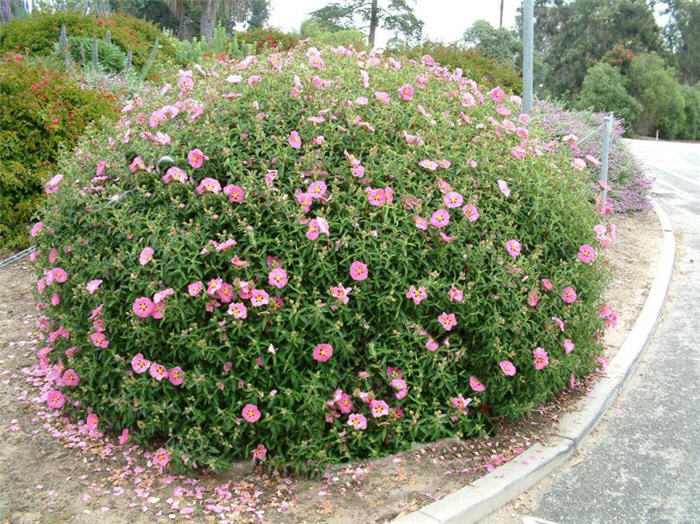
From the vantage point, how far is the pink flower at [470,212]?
363cm

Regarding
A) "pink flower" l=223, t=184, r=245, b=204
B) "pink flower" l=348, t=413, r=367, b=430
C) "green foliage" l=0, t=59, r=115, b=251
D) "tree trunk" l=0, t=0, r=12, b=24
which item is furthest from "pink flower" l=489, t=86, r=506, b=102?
"tree trunk" l=0, t=0, r=12, b=24

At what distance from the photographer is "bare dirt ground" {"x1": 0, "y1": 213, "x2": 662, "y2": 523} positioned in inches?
119

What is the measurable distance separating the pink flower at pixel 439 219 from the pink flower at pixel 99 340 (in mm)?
1781

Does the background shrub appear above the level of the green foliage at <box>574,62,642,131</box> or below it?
below

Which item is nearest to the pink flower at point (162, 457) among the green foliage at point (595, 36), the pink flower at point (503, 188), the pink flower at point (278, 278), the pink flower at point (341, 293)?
the pink flower at point (278, 278)

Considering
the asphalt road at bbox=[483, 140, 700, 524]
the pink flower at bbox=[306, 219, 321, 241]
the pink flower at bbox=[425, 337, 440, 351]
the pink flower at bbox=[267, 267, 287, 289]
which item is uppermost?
the pink flower at bbox=[306, 219, 321, 241]

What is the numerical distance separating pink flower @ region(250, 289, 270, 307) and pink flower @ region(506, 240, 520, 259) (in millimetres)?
1393

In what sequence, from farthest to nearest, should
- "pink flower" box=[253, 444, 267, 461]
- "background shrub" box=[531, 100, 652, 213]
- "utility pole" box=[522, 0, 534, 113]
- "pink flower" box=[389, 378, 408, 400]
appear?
"background shrub" box=[531, 100, 652, 213], "utility pole" box=[522, 0, 534, 113], "pink flower" box=[389, 378, 408, 400], "pink flower" box=[253, 444, 267, 461]

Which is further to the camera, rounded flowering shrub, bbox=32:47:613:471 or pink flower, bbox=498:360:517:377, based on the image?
pink flower, bbox=498:360:517:377

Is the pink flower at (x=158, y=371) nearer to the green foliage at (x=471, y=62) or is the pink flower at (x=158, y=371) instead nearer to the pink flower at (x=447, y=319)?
the pink flower at (x=447, y=319)

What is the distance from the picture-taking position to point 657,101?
35719 mm

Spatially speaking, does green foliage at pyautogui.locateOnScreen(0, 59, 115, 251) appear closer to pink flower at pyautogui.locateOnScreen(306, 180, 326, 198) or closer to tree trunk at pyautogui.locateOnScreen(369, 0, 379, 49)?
pink flower at pyautogui.locateOnScreen(306, 180, 326, 198)

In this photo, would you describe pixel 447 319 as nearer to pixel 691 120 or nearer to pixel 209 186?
pixel 209 186

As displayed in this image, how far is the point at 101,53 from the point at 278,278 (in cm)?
992
